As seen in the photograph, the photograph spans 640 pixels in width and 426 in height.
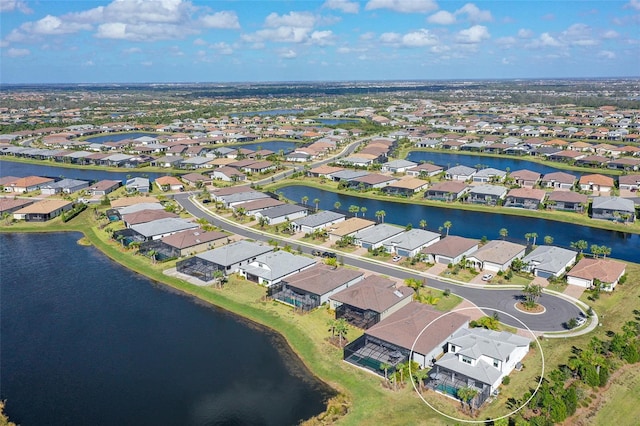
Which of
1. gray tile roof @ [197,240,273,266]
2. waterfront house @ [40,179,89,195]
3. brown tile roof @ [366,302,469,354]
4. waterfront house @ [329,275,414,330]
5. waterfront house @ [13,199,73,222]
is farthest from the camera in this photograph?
waterfront house @ [40,179,89,195]

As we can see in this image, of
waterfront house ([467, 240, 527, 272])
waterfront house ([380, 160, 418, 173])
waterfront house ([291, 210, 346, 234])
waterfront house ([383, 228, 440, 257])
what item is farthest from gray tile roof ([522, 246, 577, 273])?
waterfront house ([380, 160, 418, 173])

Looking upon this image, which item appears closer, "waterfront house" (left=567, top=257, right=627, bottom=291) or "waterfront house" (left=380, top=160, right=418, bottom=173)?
"waterfront house" (left=567, top=257, right=627, bottom=291)

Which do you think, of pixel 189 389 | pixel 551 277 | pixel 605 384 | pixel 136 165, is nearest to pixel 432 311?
pixel 605 384

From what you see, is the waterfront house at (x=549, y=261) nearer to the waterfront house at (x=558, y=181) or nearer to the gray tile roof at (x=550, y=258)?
the gray tile roof at (x=550, y=258)

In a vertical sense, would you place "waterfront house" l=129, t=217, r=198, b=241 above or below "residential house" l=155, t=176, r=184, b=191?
below

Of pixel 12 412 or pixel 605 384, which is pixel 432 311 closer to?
pixel 605 384

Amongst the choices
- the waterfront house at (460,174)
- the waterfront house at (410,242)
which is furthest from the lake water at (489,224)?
the waterfront house at (460,174)

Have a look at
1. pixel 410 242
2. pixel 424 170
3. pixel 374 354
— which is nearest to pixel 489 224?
pixel 410 242

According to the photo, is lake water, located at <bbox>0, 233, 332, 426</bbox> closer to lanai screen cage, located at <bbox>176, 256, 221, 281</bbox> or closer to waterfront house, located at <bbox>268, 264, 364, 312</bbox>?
lanai screen cage, located at <bbox>176, 256, 221, 281</bbox>
